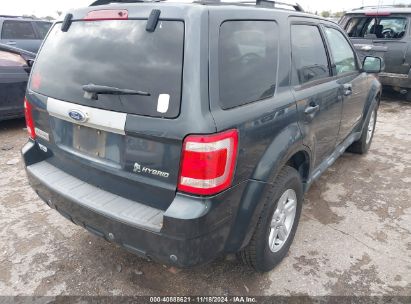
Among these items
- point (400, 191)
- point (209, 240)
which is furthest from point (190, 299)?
point (400, 191)

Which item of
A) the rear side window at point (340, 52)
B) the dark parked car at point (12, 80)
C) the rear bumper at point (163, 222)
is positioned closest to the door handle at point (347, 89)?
the rear side window at point (340, 52)

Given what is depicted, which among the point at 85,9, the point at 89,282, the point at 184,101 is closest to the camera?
the point at 184,101

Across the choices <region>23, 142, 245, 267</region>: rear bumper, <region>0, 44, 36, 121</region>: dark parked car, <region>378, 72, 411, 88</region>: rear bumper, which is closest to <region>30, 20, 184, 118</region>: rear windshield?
<region>23, 142, 245, 267</region>: rear bumper

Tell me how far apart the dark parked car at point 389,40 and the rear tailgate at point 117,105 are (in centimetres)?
649

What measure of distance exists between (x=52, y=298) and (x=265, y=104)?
1887 millimetres

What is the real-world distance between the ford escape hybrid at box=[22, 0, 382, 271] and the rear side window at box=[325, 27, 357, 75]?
0.81 metres

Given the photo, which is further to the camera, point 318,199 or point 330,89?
point 318,199

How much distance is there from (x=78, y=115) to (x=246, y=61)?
41.0 inches

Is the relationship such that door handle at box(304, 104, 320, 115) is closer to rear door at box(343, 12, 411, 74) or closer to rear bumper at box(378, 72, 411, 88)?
rear door at box(343, 12, 411, 74)

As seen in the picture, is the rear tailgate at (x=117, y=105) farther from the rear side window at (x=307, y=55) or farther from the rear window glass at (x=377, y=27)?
the rear window glass at (x=377, y=27)

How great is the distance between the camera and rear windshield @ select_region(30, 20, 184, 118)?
1.81 m

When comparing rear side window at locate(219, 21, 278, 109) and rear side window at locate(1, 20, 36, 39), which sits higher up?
rear side window at locate(219, 21, 278, 109)

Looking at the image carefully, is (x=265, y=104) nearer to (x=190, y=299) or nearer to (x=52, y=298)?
(x=190, y=299)

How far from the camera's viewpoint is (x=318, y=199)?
12.0 ft
